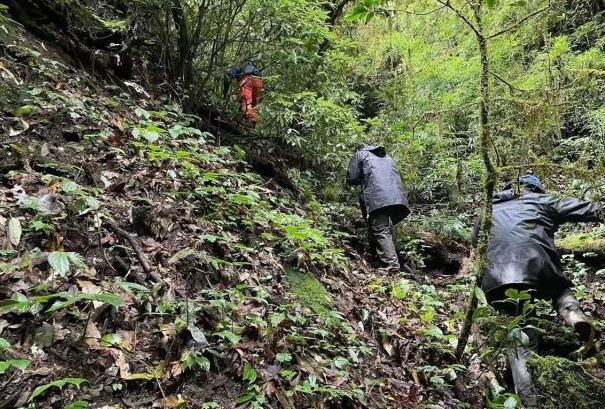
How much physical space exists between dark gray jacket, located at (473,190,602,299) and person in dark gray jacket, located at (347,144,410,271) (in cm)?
249

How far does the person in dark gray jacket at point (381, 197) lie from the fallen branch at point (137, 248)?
14.5ft

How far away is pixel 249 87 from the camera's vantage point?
24.0ft

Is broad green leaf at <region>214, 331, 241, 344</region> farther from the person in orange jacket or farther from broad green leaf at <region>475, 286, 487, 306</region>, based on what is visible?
the person in orange jacket

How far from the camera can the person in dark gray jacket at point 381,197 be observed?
712cm

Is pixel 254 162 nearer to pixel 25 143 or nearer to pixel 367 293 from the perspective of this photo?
pixel 367 293

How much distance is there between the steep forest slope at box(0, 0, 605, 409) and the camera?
2.50 meters

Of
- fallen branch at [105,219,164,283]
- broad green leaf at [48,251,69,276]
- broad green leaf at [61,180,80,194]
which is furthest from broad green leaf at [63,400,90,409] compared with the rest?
broad green leaf at [61,180,80,194]

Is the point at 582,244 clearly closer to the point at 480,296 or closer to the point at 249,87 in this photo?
the point at 480,296

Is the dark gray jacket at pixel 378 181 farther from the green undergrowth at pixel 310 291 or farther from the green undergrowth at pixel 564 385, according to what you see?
the green undergrowth at pixel 564 385

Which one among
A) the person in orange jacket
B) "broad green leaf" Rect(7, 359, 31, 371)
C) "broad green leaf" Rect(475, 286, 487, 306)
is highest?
the person in orange jacket

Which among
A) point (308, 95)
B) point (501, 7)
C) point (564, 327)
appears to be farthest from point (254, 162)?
point (501, 7)

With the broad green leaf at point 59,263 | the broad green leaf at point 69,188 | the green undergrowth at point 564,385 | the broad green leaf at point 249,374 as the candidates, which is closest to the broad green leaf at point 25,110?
the broad green leaf at point 69,188

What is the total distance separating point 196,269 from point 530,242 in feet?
10.8

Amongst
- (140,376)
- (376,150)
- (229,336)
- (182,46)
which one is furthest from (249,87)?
(140,376)
